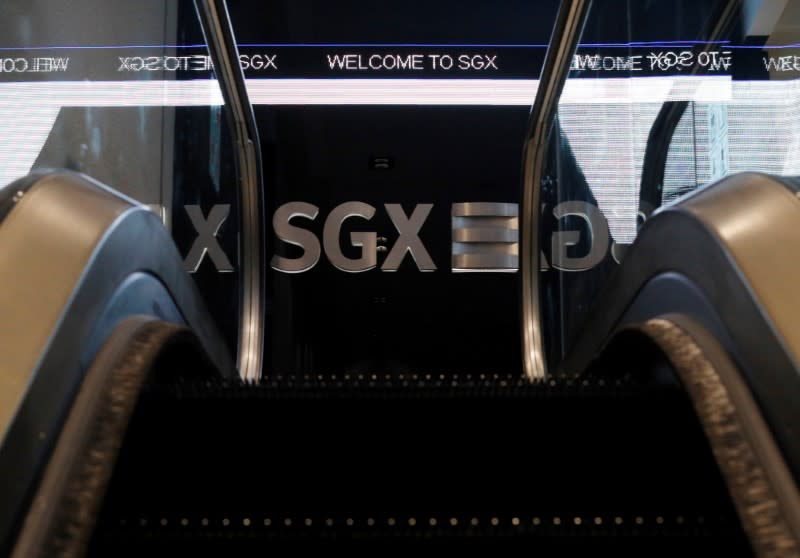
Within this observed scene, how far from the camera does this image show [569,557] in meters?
1.69

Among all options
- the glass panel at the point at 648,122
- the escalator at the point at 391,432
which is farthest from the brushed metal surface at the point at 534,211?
the escalator at the point at 391,432

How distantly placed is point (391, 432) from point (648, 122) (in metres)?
2.74

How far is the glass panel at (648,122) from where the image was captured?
346 cm

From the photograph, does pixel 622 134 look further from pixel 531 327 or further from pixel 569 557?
pixel 569 557

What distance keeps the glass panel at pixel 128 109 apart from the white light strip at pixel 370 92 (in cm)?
1

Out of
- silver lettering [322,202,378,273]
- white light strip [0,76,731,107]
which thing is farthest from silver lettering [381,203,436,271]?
white light strip [0,76,731,107]

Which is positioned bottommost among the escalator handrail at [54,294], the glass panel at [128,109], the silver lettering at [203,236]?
the escalator handrail at [54,294]

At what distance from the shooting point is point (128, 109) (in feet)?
10.4

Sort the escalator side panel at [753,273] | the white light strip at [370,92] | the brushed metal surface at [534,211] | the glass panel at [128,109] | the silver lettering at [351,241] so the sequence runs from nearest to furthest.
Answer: the escalator side panel at [753,273] < the glass panel at [128,109] < the white light strip at [370,92] < the brushed metal surface at [534,211] < the silver lettering at [351,241]

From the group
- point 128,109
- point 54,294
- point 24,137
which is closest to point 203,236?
point 128,109

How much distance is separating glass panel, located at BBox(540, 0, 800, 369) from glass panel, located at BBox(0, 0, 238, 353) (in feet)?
5.29

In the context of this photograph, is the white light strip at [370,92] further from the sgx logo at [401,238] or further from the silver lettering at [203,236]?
the sgx logo at [401,238]

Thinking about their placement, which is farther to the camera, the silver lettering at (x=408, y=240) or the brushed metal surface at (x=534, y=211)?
the silver lettering at (x=408, y=240)

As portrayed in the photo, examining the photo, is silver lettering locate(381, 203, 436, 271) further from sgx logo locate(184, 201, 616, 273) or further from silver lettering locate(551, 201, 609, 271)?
silver lettering locate(551, 201, 609, 271)
